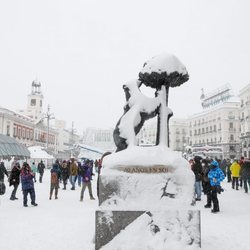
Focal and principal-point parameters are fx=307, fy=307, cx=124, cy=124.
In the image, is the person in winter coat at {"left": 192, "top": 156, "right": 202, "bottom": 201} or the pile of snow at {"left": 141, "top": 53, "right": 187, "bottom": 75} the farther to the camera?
the person in winter coat at {"left": 192, "top": 156, "right": 202, "bottom": 201}

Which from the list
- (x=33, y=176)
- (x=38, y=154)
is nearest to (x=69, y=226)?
(x=33, y=176)

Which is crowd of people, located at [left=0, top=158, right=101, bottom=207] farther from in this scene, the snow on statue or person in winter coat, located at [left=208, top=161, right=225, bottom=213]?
the snow on statue

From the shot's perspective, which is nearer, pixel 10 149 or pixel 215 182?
pixel 215 182

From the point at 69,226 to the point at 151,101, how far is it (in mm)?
3252

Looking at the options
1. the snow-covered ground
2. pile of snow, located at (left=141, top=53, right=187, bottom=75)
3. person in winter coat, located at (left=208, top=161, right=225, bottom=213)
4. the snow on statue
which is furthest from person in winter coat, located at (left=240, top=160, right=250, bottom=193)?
the snow on statue

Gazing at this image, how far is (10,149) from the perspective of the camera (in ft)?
82.0

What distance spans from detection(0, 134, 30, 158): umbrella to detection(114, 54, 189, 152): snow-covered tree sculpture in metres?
19.7

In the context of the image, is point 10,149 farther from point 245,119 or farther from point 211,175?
point 245,119

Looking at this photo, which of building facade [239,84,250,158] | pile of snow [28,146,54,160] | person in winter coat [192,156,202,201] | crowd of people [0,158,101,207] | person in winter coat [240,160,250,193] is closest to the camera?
crowd of people [0,158,101,207]

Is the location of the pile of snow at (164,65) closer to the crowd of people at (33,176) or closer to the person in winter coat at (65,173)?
the crowd of people at (33,176)

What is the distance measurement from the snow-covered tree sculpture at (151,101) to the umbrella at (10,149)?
64.6 feet

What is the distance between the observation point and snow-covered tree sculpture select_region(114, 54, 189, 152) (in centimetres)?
526

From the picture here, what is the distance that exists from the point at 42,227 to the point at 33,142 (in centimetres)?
5714

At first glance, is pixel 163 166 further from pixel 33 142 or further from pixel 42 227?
pixel 33 142
